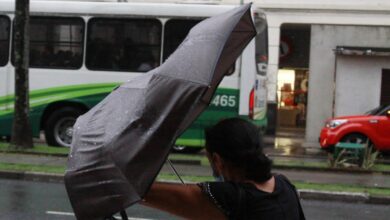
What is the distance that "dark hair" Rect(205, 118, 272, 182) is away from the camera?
2246 mm

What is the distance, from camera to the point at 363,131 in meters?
15.9

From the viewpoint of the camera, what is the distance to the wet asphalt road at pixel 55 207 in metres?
7.79

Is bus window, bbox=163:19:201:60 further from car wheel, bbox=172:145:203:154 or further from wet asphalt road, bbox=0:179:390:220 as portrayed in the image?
wet asphalt road, bbox=0:179:390:220

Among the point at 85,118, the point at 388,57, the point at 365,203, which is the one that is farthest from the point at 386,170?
the point at 85,118

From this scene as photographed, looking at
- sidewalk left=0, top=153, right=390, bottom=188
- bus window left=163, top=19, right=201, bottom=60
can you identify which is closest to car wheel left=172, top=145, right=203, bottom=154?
sidewalk left=0, top=153, right=390, bottom=188

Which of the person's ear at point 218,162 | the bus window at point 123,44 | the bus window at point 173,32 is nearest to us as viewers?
the person's ear at point 218,162

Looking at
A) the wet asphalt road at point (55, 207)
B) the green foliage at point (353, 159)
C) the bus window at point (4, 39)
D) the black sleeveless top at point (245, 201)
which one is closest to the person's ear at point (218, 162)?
the black sleeveless top at point (245, 201)

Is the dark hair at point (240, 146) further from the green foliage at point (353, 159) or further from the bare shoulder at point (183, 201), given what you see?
the green foliage at point (353, 159)

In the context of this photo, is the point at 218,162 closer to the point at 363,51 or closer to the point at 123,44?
the point at 123,44

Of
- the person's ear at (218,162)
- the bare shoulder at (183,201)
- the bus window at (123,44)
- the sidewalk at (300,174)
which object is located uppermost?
the bus window at (123,44)

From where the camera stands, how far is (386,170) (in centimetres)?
1260

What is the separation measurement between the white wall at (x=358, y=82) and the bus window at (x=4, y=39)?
9.78 metres

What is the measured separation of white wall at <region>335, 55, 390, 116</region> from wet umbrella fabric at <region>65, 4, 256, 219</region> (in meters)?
17.3

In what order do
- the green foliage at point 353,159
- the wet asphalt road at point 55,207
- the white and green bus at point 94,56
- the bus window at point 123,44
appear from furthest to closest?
the bus window at point 123,44, the white and green bus at point 94,56, the green foliage at point 353,159, the wet asphalt road at point 55,207
